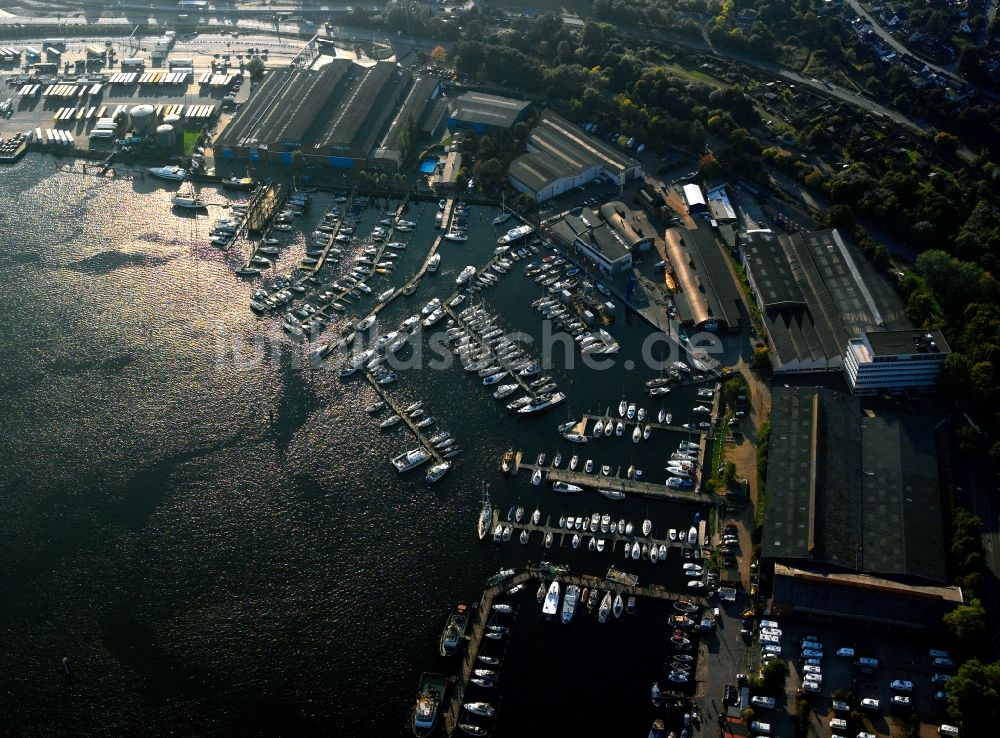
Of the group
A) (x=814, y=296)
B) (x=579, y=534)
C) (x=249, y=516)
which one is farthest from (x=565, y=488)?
(x=814, y=296)

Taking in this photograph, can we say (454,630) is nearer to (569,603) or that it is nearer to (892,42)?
(569,603)

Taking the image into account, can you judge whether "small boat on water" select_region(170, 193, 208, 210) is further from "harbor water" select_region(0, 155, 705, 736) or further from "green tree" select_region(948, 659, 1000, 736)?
"green tree" select_region(948, 659, 1000, 736)

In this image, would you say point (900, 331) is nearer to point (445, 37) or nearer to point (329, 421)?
point (329, 421)

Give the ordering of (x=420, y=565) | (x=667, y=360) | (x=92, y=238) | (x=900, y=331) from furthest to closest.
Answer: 1. (x=92, y=238)
2. (x=667, y=360)
3. (x=900, y=331)
4. (x=420, y=565)

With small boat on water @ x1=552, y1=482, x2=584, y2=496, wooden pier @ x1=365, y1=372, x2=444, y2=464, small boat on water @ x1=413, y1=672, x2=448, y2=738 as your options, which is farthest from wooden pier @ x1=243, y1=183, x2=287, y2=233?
A: small boat on water @ x1=413, y1=672, x2=448, y2=738

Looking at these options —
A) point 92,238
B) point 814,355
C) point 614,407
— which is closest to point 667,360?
point 614,407

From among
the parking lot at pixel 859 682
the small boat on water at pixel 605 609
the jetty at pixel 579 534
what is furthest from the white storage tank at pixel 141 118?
the parking lot at pixel 859 682
